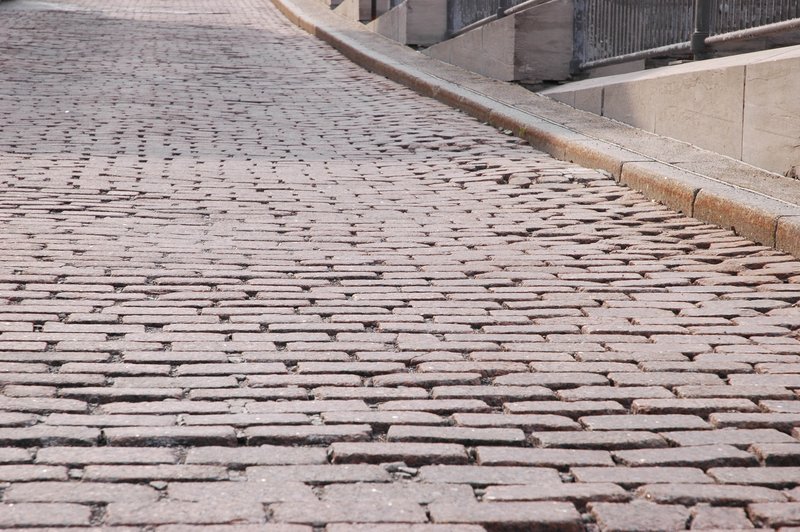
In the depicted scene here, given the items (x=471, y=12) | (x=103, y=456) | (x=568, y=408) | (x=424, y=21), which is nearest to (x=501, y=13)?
(x=471, y=12)

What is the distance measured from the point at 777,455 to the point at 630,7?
7.55 meters

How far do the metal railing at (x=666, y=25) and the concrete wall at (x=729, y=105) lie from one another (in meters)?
0.24

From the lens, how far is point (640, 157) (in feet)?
25.7

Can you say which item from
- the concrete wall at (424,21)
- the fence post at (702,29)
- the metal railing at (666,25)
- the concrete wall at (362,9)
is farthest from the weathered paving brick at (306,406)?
the concrete wall at (362,9)

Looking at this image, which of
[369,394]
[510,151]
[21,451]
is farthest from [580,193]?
[21,451]

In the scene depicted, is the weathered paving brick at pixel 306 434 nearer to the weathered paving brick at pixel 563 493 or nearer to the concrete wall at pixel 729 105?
the weathered paving brick at pixel 563 493

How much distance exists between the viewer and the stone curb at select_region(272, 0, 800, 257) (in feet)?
20.3

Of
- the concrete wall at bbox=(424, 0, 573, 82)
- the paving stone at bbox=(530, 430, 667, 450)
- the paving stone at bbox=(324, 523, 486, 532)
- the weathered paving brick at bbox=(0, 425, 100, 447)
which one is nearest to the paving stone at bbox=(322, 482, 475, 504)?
the paving stone at bbox=(324, 523, 486, 532)

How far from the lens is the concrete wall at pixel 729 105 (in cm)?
691

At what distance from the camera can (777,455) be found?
334 cm

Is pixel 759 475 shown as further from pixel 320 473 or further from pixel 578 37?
pixel 578 37

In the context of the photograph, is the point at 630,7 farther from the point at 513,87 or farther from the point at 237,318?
the point at 237,318

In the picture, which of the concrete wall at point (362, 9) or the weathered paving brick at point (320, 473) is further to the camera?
the concrete wall at point (362, 9)

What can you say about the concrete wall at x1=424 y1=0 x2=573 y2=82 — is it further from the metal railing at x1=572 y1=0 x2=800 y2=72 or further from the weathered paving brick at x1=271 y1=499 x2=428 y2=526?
the weathered paving brick at x1=271 y1=499 x2=428 y2=526
